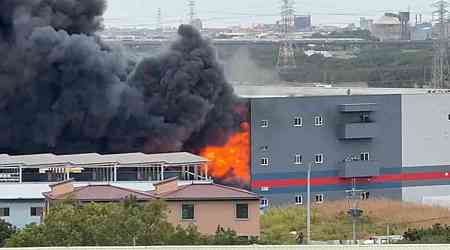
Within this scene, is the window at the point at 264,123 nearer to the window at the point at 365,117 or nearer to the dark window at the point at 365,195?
the window at the point at 365,117

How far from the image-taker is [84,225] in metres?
20.1

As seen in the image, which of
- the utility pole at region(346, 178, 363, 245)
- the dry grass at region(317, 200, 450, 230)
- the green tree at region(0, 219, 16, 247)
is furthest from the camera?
the dry grass at region(317, 200, 450, 230)

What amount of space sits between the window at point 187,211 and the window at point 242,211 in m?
0.69

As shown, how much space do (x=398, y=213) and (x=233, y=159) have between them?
4.76 m

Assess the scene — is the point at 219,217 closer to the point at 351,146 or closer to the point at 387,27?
the point at 351,146

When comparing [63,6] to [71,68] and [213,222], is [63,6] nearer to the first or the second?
[71,68]

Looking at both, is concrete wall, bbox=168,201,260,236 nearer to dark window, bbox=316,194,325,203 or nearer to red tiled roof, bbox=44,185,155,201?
red tiled roof, bbox=44,185,155,201

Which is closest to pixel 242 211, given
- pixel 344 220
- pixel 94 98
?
pixel 344 220

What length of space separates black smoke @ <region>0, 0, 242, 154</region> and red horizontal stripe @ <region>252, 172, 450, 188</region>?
142 cm

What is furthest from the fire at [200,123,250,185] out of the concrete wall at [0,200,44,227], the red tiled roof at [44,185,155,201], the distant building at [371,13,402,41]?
the distant building at [371,13,402,41]

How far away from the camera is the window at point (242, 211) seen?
23.5m

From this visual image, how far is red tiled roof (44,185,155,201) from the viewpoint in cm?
2366

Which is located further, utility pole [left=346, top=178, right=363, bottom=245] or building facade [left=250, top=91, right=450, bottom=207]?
building facade [left=250, top=91, right=450, bottom=207]

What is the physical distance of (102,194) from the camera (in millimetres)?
23984
